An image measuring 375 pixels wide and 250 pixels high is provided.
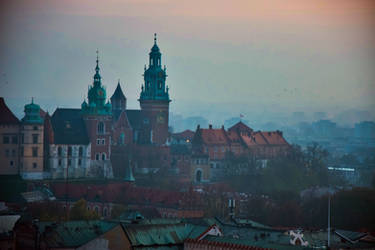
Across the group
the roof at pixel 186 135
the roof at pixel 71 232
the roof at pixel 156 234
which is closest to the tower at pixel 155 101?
the roof at pixel 186 135

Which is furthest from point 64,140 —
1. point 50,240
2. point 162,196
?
point 50,240

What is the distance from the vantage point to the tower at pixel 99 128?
108 m

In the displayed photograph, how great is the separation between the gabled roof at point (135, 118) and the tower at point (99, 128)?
795 cm

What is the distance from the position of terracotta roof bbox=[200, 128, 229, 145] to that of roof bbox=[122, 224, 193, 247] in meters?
71.9

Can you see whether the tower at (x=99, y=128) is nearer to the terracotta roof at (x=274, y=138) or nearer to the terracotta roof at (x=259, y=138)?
the terracotta roof at (x=259, y=138)

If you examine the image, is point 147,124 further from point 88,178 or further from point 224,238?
point 224,238

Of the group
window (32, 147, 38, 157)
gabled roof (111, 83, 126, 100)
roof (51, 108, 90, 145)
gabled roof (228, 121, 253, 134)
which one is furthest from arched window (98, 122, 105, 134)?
gabled roof (228, 121, 253, 134)

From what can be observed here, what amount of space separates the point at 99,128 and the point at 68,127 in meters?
3.03

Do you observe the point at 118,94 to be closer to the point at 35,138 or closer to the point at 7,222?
the point at 35,138

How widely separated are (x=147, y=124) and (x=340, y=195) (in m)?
38.1

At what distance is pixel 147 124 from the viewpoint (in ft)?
388

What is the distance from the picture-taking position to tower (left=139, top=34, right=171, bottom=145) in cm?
11806

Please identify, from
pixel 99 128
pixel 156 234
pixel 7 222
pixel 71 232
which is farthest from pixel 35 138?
pixel 156 234

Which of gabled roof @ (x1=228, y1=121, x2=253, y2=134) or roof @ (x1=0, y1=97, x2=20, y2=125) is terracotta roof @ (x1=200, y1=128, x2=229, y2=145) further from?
roof @ (x1=0, y1=97, x2=20, y2=125)
